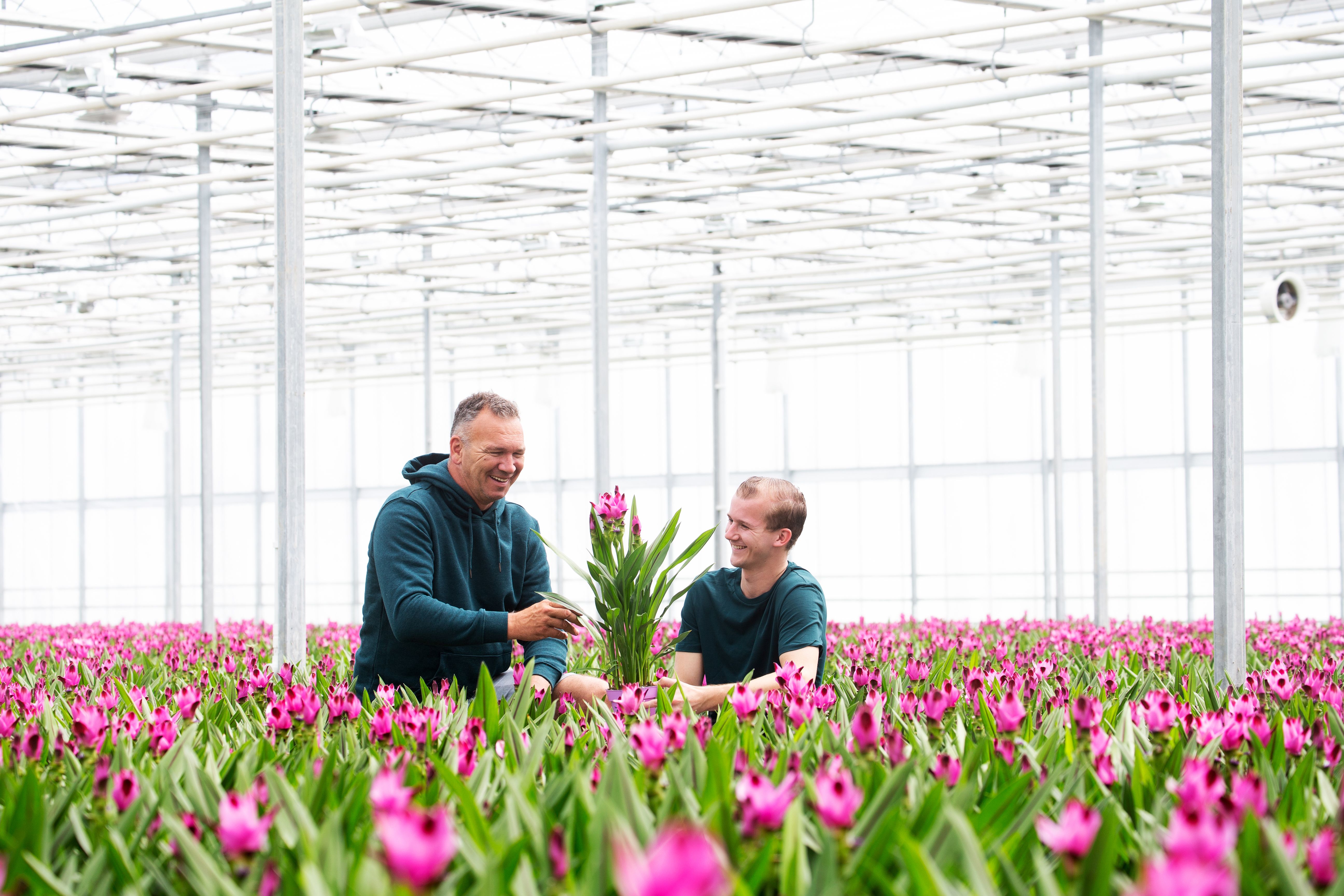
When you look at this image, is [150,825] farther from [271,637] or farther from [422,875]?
[271,637]

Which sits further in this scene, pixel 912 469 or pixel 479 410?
pixel 912 469

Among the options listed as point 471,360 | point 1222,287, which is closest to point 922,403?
point 471,360

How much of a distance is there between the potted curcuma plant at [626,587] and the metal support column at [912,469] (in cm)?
1906

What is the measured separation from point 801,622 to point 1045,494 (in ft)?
56.4

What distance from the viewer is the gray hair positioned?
13.6 ft

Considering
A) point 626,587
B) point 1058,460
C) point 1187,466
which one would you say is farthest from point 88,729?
point 1187,466

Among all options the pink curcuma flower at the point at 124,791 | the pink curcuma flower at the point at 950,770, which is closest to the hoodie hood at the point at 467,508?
the pink curcuma flower at the point at 124,791

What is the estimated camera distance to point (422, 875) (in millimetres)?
1340

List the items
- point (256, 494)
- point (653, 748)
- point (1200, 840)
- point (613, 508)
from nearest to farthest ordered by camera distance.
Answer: point (1200, 840) < point (653, 748) < point (613, 508) < point (256, 494)

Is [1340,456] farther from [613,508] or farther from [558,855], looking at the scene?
[558,855]

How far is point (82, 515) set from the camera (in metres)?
27.7

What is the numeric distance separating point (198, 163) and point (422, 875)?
1039 cm

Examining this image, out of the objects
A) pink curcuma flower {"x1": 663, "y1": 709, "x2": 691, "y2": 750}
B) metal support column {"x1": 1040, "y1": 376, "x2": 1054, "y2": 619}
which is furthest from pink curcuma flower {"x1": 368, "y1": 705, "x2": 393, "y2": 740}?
metal support column {"x1": 1040, "y1": 376, "x2": 1054, "y2": 619}

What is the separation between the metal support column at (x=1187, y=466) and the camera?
68.9 ft
